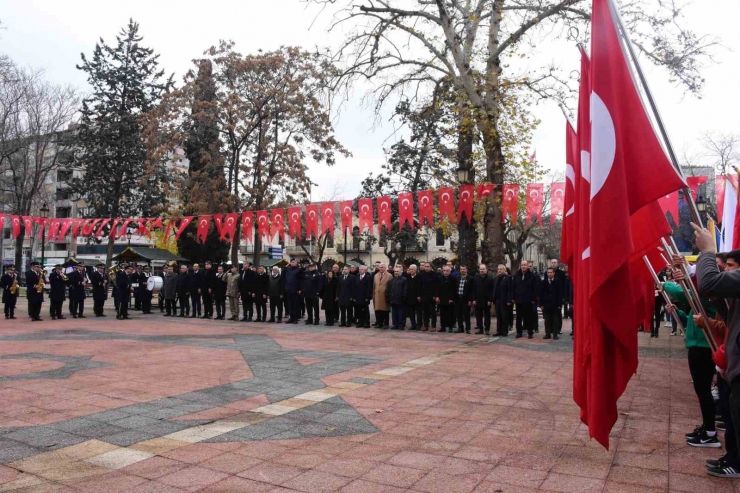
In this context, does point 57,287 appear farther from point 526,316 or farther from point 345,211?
point 526,316

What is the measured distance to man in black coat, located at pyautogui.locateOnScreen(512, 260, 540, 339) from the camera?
14188 millimetres

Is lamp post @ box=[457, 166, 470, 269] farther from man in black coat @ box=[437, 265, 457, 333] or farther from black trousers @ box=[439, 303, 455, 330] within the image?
black trousers @ box=[439, 303, 455, 330]

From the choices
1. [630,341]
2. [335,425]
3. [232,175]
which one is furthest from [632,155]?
[232,175]

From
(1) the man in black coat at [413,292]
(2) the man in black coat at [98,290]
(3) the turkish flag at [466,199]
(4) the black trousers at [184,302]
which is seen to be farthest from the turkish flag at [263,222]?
(3) the turkish flag at [466,199]

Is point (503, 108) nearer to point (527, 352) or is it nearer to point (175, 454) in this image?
point (527, 352)

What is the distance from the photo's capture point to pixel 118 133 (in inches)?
1476

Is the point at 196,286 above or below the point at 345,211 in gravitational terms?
below

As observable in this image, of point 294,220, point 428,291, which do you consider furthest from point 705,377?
point 294,220

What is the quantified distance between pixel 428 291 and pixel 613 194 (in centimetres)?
1199

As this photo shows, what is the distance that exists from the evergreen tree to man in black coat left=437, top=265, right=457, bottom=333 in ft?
87.1

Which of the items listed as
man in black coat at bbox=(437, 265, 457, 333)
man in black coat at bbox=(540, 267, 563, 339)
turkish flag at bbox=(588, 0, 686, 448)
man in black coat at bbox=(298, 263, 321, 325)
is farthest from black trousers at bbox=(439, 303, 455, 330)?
turkish flag at bbox=(588, 0, 686, 448)

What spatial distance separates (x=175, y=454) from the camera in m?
4.82

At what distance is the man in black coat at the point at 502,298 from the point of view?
1448 cm

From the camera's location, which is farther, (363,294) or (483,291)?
(363,294)
